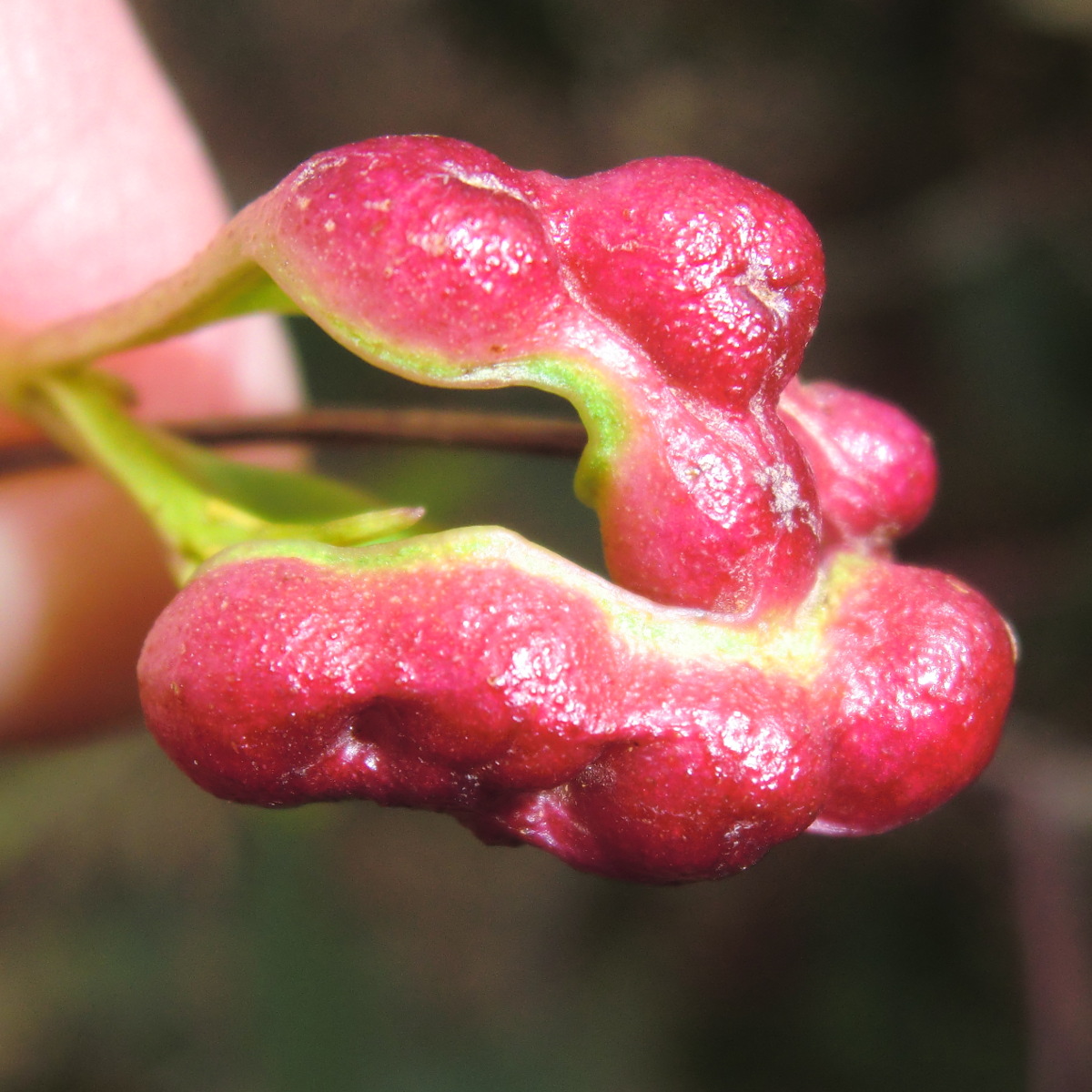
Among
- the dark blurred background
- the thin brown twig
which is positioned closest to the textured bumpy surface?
the thin brown twig

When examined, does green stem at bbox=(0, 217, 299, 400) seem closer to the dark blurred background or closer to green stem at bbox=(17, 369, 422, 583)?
green stem at bbox=(17, 369, 422, 583)

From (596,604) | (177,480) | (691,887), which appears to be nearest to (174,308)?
(177,480)

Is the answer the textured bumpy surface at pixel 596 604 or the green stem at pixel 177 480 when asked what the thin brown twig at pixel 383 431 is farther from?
the textured bumpy surface at pixel 596 604

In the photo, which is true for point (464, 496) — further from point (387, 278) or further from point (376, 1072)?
point (387, 278)

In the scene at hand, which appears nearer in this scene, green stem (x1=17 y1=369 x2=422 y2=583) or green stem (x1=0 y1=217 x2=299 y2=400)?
green stem (x1=0 y1=217 x2=299 y2=400)

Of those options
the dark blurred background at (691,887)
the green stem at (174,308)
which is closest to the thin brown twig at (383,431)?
the green stem at (174,308)
